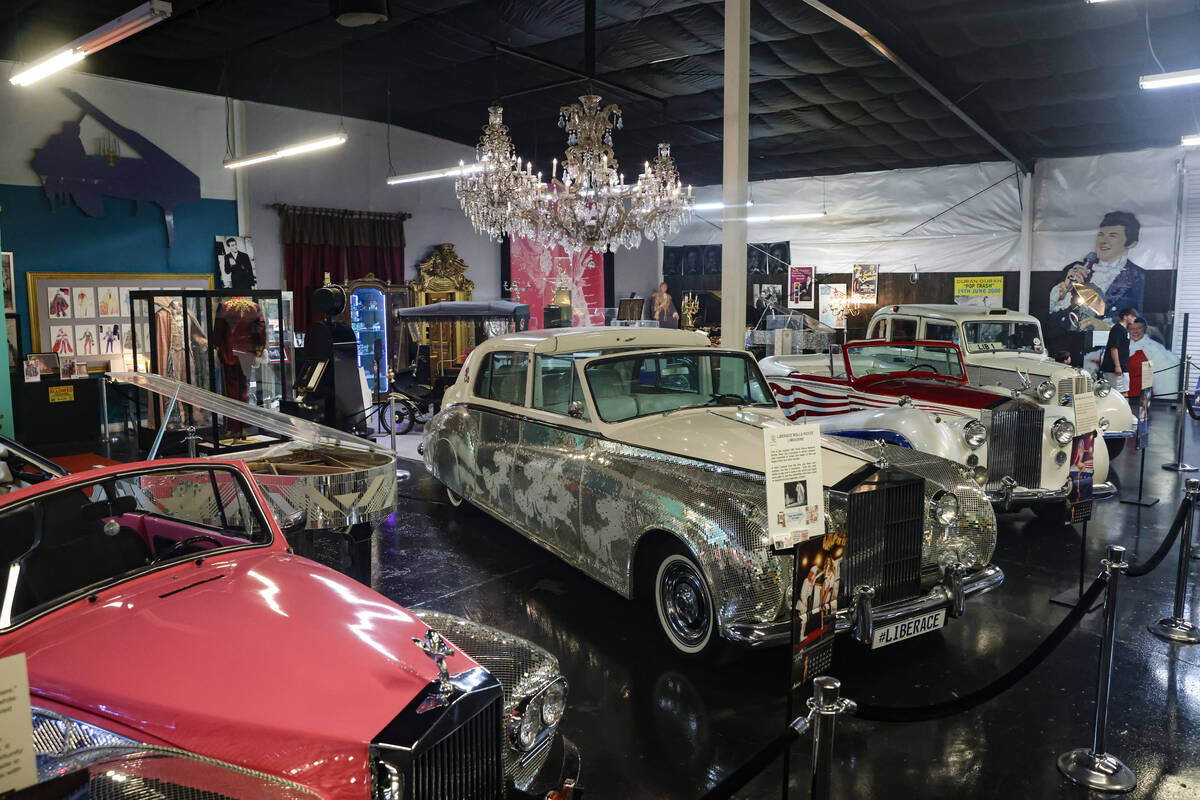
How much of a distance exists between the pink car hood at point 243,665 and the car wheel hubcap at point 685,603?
5.27ft

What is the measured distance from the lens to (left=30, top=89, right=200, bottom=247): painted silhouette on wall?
1104 centimetres

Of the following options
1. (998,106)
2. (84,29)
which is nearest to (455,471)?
(84,29)

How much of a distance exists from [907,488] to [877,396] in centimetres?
330

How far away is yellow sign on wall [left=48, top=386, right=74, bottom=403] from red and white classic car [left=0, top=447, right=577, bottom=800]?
27.2ft

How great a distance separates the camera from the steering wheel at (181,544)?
3.00 metres

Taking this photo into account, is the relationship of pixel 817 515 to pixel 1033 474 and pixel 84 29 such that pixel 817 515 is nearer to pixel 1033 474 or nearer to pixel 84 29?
pixel 1033 474

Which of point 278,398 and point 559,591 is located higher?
point 278,398

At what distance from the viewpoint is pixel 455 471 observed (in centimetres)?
623

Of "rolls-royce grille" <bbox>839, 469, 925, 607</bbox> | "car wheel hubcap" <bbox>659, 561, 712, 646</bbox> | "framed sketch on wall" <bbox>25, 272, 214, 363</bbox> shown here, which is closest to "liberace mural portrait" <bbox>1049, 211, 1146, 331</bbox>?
"rolls-royce grille" <bbox>839, 469, 925, 607</bbox>

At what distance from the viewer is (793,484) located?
288 centimetres

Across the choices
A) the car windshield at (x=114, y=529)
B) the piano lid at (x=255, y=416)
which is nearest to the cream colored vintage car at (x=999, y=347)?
the piano lid at (x=255, y=416)

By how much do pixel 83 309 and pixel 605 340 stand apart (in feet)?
32.3

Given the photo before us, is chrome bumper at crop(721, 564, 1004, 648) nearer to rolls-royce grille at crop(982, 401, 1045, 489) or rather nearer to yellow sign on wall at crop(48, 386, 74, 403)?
rolls-royce grille at crop(982, 401, 1045, 489)

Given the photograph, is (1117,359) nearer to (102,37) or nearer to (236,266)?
(102,37)
